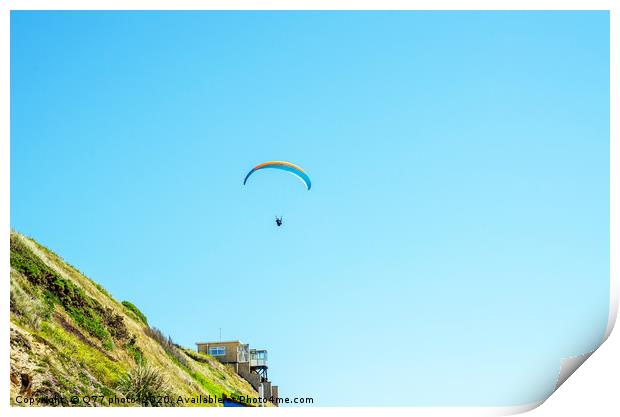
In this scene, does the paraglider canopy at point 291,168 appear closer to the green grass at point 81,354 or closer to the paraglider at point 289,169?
the paraglider at point 289,169

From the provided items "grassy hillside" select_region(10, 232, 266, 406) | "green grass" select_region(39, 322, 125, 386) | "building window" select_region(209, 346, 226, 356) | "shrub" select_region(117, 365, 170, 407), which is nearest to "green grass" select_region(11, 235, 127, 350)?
"grassy hillside" select_region(10, 232, 266, 406)

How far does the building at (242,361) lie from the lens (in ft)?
200

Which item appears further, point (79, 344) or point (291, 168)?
point (291, 168)

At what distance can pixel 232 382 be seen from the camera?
2174 inches

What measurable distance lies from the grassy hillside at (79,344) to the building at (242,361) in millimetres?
13133

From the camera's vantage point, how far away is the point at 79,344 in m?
31.7

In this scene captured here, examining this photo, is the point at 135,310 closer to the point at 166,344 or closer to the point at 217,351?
the point at 166,344

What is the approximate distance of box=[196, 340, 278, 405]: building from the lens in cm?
6103

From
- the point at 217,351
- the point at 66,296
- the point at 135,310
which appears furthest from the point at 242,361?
the point at 66,296

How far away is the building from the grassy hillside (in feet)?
43.1

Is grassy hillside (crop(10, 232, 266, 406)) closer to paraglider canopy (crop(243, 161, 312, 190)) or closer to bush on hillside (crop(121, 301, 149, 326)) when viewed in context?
bush on hillside (crop(121, 301, 149, 326))

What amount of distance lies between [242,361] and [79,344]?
102 ft
